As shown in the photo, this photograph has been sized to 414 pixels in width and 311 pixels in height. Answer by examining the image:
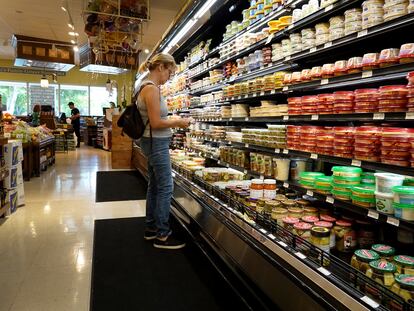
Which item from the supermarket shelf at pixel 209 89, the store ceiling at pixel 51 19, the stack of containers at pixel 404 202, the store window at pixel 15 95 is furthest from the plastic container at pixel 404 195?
the store window at pixel 15 95

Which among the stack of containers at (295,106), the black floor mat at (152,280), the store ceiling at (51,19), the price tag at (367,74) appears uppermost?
the store ceiling at (51,19)

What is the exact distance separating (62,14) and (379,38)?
327 inches

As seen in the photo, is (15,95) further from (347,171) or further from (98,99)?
(347,171)

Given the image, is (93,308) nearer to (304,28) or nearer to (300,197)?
(300,197)

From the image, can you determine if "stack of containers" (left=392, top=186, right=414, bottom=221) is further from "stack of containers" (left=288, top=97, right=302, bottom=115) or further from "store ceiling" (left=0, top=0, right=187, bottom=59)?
"store ceiling" (left=0, top=0, right=187, bottom=59)

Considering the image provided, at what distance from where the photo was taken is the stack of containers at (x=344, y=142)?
1.96 metres

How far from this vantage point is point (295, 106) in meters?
2.50

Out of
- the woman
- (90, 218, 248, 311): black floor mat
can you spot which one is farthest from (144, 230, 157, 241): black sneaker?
the woman

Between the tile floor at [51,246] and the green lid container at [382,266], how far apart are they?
1.77 metres

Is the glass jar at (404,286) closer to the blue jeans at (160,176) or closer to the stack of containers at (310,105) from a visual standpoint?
the stack of containers at (310,105)

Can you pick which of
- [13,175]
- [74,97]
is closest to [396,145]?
[13,175]

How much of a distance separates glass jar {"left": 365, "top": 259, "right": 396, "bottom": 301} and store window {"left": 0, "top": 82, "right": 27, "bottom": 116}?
17.8 metres

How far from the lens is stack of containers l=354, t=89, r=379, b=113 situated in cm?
181

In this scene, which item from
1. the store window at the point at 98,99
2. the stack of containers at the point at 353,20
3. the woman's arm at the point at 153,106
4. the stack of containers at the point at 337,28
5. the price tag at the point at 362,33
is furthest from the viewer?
the store window at the point at 98,99
